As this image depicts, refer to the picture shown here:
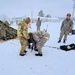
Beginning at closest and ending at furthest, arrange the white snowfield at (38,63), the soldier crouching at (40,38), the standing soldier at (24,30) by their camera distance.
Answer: the white snowfield at (38,63)
the standing soldier at (24,30)
the soldier crouching at (40,38)

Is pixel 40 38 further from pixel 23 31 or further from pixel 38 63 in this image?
pixel 38 63

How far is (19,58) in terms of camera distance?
932cm

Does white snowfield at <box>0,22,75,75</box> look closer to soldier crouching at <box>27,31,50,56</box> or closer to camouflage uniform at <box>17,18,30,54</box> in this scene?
soldier crouching at <box>27,31,50,56</box>

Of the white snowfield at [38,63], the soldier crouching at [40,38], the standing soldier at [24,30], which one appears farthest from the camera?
the soldier crouching at [40,38]

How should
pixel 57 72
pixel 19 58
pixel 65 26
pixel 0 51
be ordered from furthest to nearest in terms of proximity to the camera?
pixel 65 26 → pixel 0 51 → pixel 19 58 → pixel 57 72

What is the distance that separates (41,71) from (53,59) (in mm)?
1741

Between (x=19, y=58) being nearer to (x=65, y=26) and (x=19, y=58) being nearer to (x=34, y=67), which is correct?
(x=34, y=67)

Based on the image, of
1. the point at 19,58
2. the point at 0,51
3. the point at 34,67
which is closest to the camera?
the point at 34,67

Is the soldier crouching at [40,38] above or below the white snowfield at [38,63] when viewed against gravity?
above

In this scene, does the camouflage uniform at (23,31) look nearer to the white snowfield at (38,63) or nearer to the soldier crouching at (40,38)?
the soldier crouching at (40,38)

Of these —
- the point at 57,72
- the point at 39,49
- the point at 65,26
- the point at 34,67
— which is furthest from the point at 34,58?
the point at 65,26

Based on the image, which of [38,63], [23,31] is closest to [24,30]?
[23,31]

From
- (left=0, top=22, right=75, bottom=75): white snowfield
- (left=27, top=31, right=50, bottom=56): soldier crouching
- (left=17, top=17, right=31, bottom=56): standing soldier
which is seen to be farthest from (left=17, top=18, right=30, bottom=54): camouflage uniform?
(left=0, top=22, right=75, bottom=75): white snowfield

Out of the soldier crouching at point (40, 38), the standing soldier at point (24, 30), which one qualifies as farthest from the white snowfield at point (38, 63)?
the standing soldier at point (24, 30)
